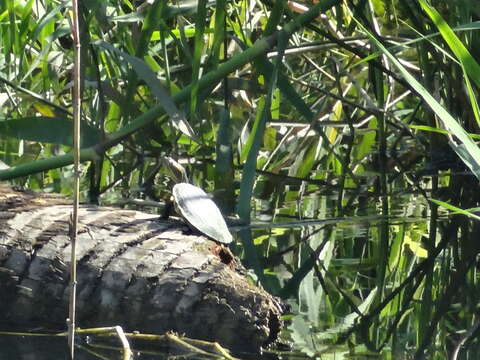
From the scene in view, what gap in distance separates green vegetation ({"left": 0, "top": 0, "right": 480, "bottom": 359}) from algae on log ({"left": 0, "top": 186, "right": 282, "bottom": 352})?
0.08m

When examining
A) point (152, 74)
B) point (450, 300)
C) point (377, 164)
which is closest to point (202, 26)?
point (152, 74)

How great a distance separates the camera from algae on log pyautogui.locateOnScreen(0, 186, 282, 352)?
1.36 metres

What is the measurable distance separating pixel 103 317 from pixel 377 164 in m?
1.52

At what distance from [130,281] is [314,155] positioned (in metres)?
1.28

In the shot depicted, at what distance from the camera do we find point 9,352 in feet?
4.11

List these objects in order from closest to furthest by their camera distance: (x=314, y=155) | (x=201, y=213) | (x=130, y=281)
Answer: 1. (x=130, y=281)
2. (x=201, y=213)
3. (x=314, y=155)

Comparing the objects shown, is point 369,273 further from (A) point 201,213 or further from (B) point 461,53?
(B) point 461,53

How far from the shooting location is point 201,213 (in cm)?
157

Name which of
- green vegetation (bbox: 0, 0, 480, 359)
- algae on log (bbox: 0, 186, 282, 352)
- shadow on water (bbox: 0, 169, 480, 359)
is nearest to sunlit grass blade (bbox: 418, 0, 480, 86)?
green vegetation (bbox: 0, 0, 480, 359)

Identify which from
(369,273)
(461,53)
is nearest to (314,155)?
(369,273)

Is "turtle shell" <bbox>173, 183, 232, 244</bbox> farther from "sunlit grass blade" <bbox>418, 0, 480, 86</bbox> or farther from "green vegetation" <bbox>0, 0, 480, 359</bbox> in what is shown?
"sunlit grass blade" <bbox>418, 0, 480, 86</bbox>

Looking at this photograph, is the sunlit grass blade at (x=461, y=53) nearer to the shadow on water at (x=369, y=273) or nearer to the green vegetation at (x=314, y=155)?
the green vegetation at (x=314, y=155)

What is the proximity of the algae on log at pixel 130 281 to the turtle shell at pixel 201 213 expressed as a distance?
16 mm

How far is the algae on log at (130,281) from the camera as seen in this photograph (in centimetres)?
136
